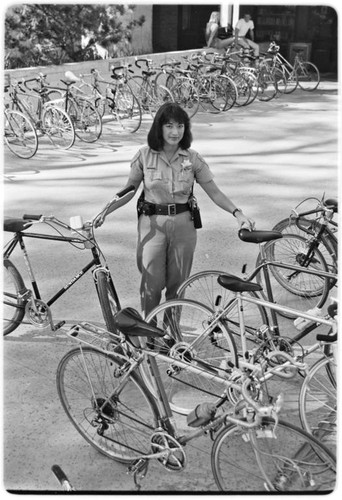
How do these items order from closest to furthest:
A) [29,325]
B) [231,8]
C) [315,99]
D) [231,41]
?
[29,325]
[315,99]
[231,41]
[231,8]

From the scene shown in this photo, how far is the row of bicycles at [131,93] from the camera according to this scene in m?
9.85

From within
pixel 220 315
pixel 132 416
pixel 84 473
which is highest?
pixel 220 315

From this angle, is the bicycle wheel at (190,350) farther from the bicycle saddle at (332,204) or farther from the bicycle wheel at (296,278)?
the bicycle saddle at (332,204)

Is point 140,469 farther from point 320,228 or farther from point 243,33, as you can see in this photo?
point 243,33

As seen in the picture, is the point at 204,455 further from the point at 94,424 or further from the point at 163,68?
the point at 163,68

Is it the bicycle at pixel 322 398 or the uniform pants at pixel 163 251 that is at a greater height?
the uniform pants at pixel 163 251

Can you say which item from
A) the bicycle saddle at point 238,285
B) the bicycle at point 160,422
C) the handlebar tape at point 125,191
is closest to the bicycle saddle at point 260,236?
the bicycle saddle at point 238,285

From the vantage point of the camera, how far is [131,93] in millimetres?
11414

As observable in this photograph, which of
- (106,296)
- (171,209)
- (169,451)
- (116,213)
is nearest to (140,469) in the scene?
(169,451)

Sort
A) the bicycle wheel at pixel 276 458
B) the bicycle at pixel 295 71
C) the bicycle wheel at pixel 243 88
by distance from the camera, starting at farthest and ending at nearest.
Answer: the bicycle at pixel 295 71, the bicycle wheel at pixel 243 88, the bicycle wheel at pixel 276 458

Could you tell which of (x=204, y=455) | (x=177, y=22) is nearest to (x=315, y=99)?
(x=177, y=22)

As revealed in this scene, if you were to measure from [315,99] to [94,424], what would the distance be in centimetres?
1278

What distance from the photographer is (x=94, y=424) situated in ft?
11.3

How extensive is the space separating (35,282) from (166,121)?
1.42m
